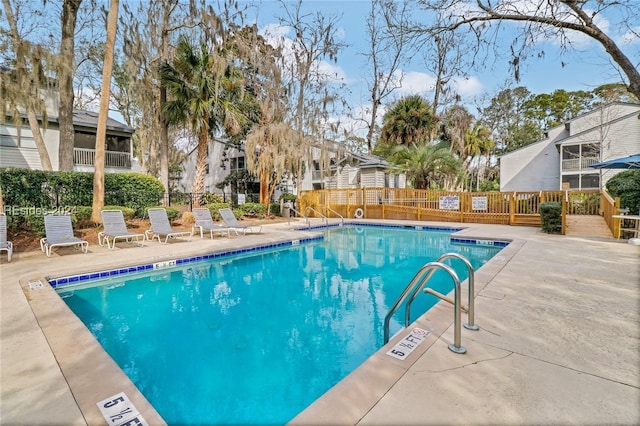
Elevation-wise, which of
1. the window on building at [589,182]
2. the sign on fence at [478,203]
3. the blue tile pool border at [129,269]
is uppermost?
the window on building at [589,182]

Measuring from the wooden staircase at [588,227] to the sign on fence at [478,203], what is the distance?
3123mm

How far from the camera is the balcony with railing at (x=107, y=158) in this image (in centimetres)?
1612

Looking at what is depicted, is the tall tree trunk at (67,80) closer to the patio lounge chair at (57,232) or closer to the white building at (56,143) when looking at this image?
the white building at (56,143)

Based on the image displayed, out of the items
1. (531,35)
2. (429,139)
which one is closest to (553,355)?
(531,35)

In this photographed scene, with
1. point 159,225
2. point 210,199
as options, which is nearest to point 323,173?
point 210,199

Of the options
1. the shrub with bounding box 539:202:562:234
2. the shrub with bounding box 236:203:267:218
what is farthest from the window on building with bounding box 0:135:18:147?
the shrub with bounding box 539:202:562:234

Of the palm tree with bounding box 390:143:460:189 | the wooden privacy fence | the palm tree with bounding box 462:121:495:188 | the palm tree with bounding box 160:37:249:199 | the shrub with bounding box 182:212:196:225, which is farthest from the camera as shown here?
the palm tree with bounding box 462:121:495:188

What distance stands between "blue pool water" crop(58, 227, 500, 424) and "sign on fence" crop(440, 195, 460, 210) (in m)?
7.39

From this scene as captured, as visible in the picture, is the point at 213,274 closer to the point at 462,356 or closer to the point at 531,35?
the point at 462,356

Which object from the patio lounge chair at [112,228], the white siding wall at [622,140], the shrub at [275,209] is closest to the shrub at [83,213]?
the patio lounge chair at [112,228]

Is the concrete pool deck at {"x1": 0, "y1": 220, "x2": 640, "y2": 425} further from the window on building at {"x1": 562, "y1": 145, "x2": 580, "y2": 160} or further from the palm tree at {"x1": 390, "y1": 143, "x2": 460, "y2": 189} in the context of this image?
the window on building at {"x1": 562, "y1": 145, "x2": 580, "y2": 160}

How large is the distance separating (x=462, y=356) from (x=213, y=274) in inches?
209

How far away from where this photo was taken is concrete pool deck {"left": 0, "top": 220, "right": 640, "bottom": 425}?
1.83m

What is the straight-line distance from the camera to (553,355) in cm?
250
